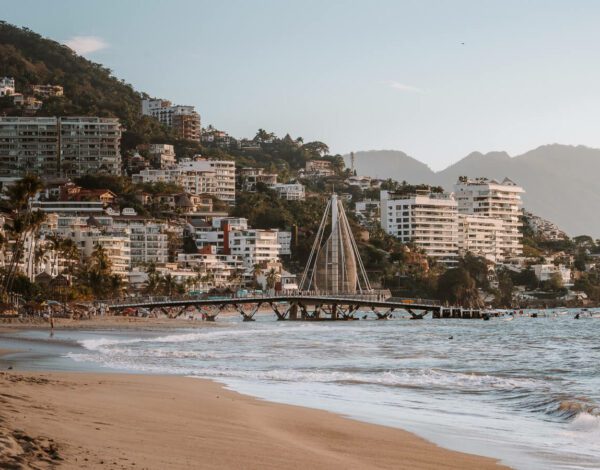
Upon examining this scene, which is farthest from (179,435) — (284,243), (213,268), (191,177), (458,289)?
(191,177)

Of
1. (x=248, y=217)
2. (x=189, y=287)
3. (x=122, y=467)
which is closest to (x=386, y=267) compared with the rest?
(x=248, y=217)

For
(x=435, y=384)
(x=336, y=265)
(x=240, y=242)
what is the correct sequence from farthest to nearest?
(x=240, y=242) < (x=336, y=265) < (x=435, y=384)

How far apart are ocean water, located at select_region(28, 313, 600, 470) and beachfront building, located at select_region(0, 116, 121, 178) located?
14630cm

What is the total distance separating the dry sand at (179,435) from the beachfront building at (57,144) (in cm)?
Result: 17416

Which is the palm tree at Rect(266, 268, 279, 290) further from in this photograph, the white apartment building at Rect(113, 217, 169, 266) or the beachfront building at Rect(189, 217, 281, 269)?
the white apartment building at Rect(113, 217, 169, 266)

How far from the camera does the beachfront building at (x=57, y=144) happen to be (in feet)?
620

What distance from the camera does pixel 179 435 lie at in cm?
1267

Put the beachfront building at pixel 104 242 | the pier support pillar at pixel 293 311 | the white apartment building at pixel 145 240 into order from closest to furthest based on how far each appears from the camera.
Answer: the pier support pillar at pixel 293 311
the beachfront building at pixel 104 242
the white apartment building at pixel 145 240

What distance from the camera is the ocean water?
15930mm

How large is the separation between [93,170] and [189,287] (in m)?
54.7

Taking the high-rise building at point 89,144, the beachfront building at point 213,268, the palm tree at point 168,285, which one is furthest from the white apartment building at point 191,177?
the palm tree at point 168,285

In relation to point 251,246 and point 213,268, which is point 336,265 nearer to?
point 213,268

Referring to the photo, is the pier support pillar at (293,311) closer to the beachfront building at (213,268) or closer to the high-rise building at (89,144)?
the beachfront building at (213,268)

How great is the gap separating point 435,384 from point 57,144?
171962mm
